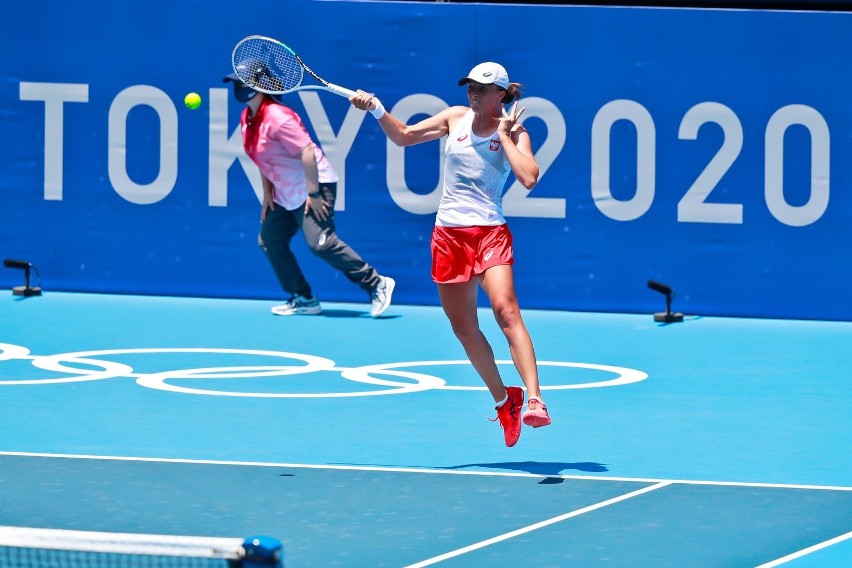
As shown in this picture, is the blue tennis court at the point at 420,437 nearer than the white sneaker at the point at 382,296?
Yes

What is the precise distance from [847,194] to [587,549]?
683cm

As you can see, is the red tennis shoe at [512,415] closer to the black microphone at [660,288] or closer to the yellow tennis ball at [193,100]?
the black microphone at [660,288]

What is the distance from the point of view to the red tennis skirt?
26.9 ft

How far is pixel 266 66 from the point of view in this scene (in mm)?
11164

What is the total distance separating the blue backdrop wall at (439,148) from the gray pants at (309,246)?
0.59 metres

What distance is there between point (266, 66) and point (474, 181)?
10.6 ft

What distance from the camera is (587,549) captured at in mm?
6637

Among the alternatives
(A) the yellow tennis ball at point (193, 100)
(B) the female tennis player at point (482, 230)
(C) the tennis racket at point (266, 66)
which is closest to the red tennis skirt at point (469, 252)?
(B) the female tennis player at point (482, 230)

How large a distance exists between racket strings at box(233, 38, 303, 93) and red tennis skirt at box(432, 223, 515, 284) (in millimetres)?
3000

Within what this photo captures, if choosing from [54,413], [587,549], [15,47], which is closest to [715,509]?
[587,549]

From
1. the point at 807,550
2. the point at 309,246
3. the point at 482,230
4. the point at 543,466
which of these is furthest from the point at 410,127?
the point at 309,246

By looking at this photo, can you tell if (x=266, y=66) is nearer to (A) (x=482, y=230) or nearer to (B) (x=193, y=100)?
(B) (x=193, y=100)

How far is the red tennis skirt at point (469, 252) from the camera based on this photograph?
821cm

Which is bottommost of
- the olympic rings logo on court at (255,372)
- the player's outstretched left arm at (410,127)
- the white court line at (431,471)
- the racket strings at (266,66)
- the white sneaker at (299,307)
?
the white court line at (431,471)
